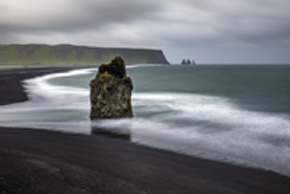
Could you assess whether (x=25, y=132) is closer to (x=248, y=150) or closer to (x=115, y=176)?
(x=115, y=176)

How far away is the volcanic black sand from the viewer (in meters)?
5.94

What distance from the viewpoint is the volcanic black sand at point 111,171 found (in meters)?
5.94

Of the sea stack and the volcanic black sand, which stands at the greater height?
the sea stack

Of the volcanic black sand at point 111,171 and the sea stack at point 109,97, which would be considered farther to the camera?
the sea stack at point 109,97

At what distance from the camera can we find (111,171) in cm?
734

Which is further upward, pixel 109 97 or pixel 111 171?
pixel 109 97

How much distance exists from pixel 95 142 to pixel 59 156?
8.12ft

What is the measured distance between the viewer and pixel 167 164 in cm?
848

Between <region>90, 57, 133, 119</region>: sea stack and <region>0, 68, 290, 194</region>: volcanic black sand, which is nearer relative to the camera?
<region>0, 68, 290, 194</region>: volcanic black sand

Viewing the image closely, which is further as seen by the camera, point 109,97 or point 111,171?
point 109,97

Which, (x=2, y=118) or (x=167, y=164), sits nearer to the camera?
(x=167, y=164)

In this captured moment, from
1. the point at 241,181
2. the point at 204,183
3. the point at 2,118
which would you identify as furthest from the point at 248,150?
the point at 2,118

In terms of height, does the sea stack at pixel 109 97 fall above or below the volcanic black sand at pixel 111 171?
above

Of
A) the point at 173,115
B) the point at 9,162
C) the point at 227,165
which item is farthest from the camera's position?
the point at 173,115
